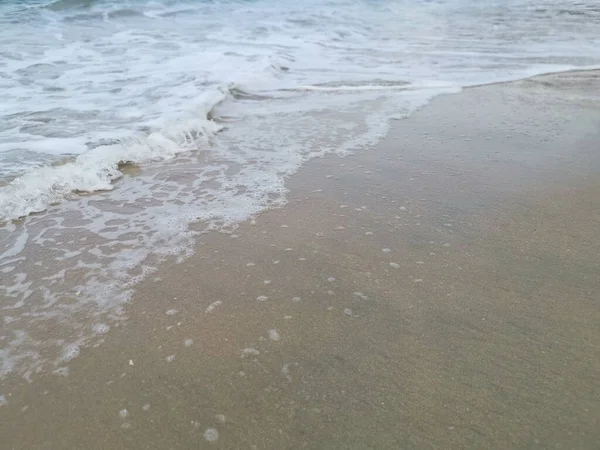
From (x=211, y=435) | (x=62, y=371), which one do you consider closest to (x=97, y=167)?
(x=62, y=371)

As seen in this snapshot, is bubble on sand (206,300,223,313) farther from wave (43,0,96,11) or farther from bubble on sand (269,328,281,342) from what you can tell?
wave (43,0,96,11)

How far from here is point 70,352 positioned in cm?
204

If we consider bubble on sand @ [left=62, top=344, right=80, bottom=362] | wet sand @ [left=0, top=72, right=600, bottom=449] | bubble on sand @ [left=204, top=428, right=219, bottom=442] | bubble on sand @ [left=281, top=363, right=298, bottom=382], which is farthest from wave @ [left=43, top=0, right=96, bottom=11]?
bubble on sand @ [left=204, top=428, right=219, bottom=442]

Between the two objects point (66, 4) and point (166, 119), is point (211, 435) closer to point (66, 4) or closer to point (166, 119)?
point (166, 119)

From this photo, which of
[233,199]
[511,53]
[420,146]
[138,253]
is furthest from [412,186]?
[511,53]

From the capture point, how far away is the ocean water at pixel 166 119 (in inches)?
102

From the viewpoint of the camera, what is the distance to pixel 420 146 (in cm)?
416

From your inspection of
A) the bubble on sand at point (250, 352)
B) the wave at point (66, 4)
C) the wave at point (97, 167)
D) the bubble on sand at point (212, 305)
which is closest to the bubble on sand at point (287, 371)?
the bubble on sand at point (250, 352)

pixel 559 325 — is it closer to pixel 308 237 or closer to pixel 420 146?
pixel 308 237

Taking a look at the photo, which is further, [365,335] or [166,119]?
[166,119]

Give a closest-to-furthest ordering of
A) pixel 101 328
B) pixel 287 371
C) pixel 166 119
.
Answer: pixel 287 371 < pixel 101 328 < pixel 166 119

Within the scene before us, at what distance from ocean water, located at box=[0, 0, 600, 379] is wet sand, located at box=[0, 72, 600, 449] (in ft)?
0.94

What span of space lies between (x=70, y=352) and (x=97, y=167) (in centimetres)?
218

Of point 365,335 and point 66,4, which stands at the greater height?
point 365,335
